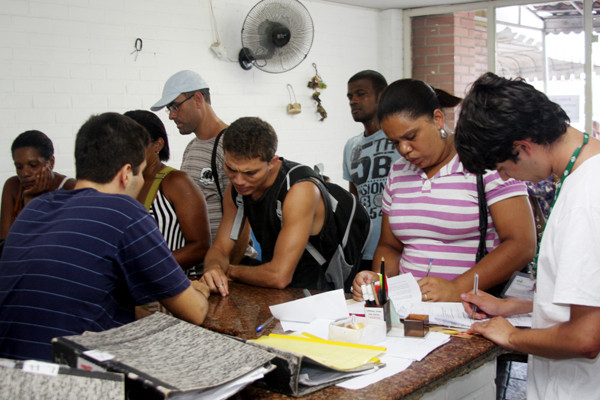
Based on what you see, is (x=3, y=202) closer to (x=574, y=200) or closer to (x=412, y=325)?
(x=412, y=325)

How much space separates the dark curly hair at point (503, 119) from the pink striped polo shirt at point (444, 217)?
585 millimetres

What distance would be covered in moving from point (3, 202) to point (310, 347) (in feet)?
9.45

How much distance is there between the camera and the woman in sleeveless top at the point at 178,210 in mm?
2574

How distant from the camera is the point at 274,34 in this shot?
5.56 m

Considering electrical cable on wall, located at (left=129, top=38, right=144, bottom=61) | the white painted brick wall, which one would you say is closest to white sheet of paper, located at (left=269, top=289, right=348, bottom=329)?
the white painted brick wall

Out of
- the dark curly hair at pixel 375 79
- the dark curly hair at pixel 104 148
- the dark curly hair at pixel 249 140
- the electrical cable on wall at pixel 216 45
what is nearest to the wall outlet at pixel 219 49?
the electrical cable on wall at pixel 216 45

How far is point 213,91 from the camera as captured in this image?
5512 millimetres

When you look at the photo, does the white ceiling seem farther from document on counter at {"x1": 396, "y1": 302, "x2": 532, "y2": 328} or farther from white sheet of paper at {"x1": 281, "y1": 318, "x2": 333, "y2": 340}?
white sheet of paper at {"x1": 281, "y1": 318, "x2": 333, "y2": 340}

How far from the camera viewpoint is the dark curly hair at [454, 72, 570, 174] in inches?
57.4

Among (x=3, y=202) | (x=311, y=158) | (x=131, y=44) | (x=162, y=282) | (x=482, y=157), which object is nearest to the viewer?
(x=482, y=157)

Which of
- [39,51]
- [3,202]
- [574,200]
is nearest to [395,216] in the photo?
[574,200]

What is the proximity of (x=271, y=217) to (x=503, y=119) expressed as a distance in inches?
48.1

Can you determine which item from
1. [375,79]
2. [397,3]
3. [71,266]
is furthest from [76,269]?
[397,3]

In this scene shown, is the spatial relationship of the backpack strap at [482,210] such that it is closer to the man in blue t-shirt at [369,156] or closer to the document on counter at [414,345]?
the document on counter at [414,345]
